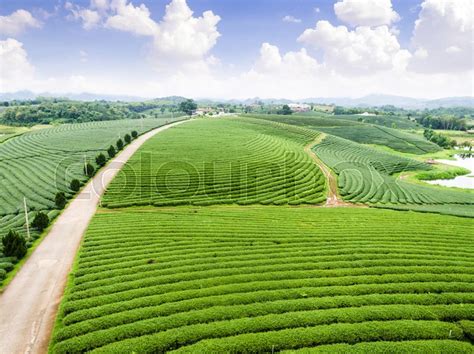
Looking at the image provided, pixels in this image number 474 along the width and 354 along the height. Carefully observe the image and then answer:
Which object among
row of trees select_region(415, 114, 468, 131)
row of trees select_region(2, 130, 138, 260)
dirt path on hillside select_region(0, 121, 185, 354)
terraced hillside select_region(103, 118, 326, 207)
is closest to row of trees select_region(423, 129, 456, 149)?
row of trees select_region(415, 114, 468, 131)

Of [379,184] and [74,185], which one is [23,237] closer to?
[74,185]

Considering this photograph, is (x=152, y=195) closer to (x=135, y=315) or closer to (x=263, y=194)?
(x=263, y=194)

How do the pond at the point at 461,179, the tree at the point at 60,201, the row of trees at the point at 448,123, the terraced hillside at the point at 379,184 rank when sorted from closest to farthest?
the tree at the point at 60,201 < the terraced hillside at the point at 379,184 < the pond at the point at 461,179 < the row of trees at the point at 448,123

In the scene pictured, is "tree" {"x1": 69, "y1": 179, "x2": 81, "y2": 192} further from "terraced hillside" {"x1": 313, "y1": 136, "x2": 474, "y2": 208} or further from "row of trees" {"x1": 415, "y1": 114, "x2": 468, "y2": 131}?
"row of trees" {"x1": 415, "y1": 114, "x2": 468, "y2": 131}

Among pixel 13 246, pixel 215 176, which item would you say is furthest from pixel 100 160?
pixel 13 246

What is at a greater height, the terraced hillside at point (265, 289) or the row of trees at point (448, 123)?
the row of trees at point (448, 123)

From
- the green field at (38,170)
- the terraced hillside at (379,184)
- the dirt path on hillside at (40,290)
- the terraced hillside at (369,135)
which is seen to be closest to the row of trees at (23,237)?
the green field at (38,170)

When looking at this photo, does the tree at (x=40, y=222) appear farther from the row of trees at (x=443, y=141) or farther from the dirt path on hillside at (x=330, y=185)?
the row of trees at (x=443, y=141)
